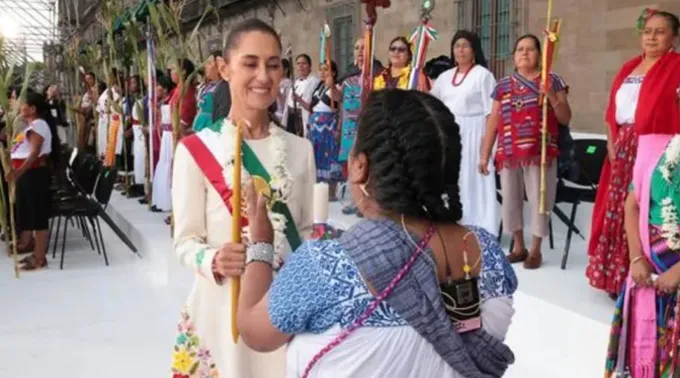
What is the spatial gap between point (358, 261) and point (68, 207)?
5.10 m

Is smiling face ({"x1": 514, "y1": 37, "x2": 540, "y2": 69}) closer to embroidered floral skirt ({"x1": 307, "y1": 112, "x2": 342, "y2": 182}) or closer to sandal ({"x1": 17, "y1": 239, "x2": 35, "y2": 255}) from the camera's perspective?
embroidered floral skirt ({"x1": 307, "y1": 112, "x2": 342, "y2": 182})

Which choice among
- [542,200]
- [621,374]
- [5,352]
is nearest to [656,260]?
[621,374]

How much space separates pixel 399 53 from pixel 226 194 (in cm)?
391

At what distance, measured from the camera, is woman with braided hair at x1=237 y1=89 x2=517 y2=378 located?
108 cm

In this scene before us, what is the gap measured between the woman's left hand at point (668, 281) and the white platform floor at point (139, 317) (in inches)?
28.4

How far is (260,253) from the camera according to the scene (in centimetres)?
128

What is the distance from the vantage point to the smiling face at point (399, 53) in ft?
17.6

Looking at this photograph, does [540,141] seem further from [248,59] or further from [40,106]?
[40,106]

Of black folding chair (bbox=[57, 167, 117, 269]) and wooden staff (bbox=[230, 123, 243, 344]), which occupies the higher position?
wooden staff (bbox=[230, 123, 243, 344])

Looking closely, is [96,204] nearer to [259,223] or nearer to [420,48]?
[420,48]

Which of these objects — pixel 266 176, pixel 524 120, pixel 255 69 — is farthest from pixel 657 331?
pixel 524 120

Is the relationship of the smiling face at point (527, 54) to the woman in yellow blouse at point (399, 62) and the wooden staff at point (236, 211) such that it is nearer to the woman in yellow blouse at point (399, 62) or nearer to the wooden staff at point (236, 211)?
the woman in yellow blouse at point (399, 62)

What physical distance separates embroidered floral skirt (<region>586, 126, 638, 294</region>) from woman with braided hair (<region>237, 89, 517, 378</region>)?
242 cm

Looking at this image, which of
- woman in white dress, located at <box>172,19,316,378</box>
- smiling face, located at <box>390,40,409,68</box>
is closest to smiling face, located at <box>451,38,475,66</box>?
smiling face, located at <box>390,40,409,68</box>
